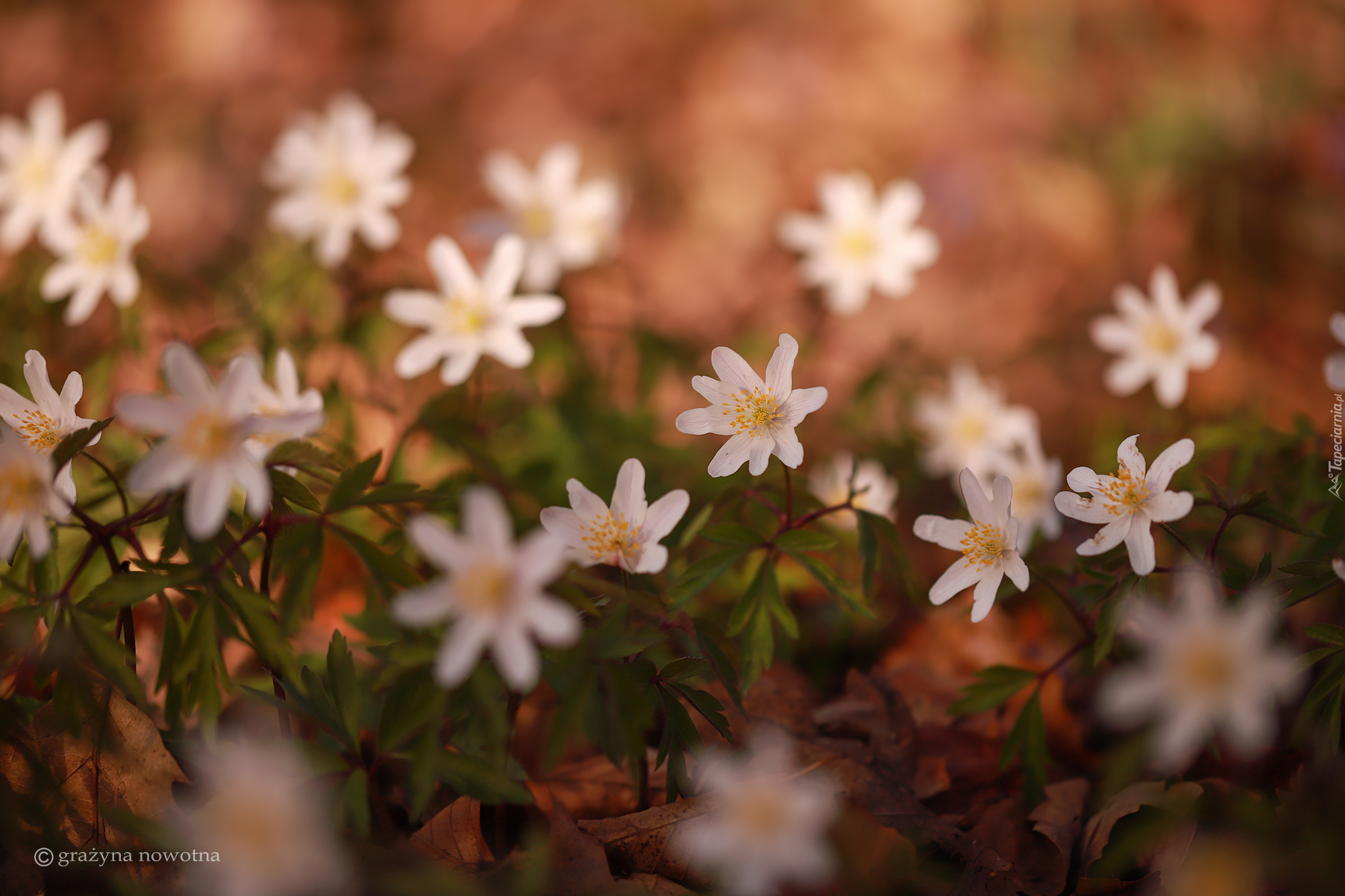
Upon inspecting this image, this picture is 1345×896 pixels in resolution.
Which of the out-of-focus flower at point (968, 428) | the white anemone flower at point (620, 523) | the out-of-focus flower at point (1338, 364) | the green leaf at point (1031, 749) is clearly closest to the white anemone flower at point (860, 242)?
the out-of-focus flower at point (968, 428)

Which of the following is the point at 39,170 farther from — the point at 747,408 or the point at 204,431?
the point at 747,408

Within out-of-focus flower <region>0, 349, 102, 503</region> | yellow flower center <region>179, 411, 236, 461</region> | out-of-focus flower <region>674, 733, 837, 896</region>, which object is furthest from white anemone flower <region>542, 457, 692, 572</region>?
out-of-focus flower <region>0, 349, 102, 503</region>

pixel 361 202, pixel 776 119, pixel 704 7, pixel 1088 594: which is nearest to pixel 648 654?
pixel 1088 594

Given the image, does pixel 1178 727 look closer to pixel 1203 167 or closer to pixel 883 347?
pixel 883 347

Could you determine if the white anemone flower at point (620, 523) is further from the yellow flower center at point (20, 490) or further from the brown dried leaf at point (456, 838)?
the yellow flower center at point (20, 490)

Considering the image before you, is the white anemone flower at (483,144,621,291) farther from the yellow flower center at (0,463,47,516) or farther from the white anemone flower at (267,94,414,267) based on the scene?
the yellow flower center at (0,463,47,516)

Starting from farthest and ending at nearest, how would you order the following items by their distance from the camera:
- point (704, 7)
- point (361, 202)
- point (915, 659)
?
point (704, 7)
point (361, 202)
point (915, 659)
